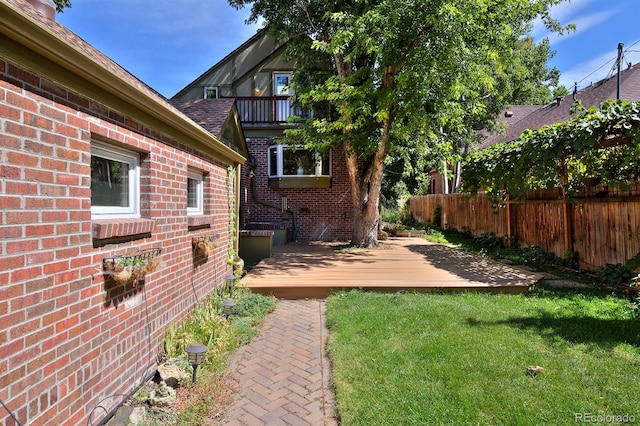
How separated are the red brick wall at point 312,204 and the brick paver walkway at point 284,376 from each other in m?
7.80

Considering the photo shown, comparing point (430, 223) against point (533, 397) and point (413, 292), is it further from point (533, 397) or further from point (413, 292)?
point (533, 397)

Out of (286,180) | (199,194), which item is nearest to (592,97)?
(286,180)

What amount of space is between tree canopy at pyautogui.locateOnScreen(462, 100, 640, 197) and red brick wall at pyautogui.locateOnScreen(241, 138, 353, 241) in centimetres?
519

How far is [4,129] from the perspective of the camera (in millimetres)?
1731

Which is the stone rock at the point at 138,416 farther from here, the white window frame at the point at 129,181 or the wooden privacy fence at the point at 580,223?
the wooden privacy fence at the point at 580,223

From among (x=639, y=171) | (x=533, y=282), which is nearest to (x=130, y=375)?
(x=533, y=282)

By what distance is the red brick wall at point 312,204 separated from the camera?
40.7 feet

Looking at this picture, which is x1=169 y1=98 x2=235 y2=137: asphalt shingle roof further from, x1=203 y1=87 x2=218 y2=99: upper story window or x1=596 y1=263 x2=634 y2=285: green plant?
→ x1=596 y1=263 x2=634 y2=285: green plant

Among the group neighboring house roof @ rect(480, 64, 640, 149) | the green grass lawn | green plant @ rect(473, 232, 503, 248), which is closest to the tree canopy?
green plant @ rect(473, 232, 503, 248)

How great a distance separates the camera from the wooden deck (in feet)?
18.9

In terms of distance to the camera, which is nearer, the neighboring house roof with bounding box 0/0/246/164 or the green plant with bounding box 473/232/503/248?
the neighboring house roof with bounding box 0/0/246/164

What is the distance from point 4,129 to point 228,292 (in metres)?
3.93

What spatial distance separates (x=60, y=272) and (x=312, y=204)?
10530 millimetres

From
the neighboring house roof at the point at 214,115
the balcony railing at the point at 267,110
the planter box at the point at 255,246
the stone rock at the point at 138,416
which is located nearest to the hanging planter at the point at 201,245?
the neighboring house roof at the point at 214,115
